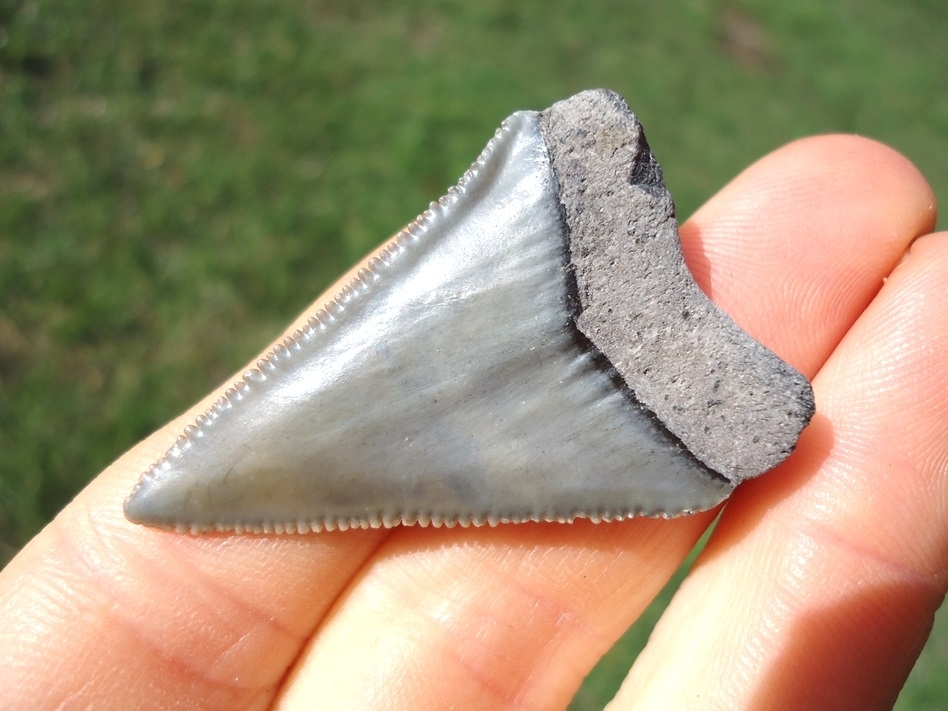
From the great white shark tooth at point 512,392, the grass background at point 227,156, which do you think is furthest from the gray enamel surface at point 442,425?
the grass background at point 227,156

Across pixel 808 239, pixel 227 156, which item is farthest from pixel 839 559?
pixel 227 156

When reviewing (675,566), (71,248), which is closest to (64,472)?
(71,248)

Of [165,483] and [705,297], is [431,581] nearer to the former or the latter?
[165,483]

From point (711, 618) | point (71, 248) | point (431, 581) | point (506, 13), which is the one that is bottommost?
point (711, 618)

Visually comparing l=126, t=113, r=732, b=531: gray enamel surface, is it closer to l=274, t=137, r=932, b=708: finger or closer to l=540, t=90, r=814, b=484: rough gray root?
l=540, t=90, r=814, b=484: rough gray root

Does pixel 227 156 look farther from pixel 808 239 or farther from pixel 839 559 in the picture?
pixel 839 559

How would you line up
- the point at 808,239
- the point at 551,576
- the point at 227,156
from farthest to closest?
the point at 227,156, the point at 808,239, the point at 551,576

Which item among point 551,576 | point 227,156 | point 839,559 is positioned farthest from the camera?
point 227,156
